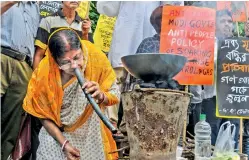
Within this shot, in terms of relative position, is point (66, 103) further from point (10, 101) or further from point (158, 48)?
point (158, 48)

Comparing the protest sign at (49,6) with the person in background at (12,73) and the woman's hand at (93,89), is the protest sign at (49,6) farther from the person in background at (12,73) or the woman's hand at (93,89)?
the woman's hand at (93,89)

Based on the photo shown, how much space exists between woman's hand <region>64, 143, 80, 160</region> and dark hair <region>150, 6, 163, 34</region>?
163 cm

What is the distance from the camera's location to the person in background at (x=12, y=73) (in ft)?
10.2

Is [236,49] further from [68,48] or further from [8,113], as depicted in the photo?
[8,113]

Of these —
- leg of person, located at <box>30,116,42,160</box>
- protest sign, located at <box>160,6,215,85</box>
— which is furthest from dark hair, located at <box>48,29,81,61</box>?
protest sign, located at <box>160,6,215,85</box>

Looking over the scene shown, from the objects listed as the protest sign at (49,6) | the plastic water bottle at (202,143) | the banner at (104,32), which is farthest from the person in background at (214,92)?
the protest sign at (49,6)

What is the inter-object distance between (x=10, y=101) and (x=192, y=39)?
5.78ft

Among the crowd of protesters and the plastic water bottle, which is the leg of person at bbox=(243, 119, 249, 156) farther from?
the crowd of protesters

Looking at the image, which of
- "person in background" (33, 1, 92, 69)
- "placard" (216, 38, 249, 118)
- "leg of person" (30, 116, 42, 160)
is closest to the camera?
"leg of person" (30, 116, 42, 160)

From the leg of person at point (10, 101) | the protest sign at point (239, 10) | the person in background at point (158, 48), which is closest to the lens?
the leg of person at point (10, 101)

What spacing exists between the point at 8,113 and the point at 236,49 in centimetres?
232

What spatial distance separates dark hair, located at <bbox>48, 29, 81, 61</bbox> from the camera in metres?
2.75

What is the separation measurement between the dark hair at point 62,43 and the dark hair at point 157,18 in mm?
1292

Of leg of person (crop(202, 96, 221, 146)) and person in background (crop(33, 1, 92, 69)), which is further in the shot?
leg of person (crop(202, 96, 221, 146))
